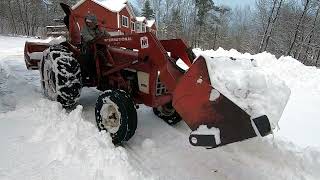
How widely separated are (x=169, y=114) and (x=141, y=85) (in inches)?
35.2

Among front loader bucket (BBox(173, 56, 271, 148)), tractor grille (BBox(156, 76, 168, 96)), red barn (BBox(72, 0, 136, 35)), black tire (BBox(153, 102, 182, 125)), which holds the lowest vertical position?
red barn (BBox(72, 0, 136, 35))

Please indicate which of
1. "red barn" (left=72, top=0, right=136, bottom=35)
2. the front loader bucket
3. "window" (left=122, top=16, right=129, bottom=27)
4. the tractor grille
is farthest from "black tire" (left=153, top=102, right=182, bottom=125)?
"window" (left=122, top=16, right=129, bottom=27)

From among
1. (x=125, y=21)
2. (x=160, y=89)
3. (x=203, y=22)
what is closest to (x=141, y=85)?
(x=160, y=89)

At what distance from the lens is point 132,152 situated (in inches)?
187

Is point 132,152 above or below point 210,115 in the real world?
below

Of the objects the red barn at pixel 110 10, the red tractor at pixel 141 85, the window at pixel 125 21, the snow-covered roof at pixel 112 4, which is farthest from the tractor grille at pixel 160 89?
the window at pixel 125 21

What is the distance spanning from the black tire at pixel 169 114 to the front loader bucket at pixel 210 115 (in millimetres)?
1904

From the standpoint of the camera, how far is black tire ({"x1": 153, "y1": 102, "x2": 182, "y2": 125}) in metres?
5.85

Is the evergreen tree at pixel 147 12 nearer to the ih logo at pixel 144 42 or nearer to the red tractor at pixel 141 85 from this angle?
the red tractor at pixel 141 85

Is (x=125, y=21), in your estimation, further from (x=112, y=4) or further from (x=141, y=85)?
(x=141, y=85)

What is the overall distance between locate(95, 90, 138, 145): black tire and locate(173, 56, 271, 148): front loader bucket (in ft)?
3.35

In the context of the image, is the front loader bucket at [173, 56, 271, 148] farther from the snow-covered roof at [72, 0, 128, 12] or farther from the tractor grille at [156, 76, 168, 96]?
the snow-covered roof at [72, 0, 128, 12]

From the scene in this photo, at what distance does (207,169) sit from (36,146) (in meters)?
2.21

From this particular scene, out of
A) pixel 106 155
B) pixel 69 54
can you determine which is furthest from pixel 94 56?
pixel 106 155
